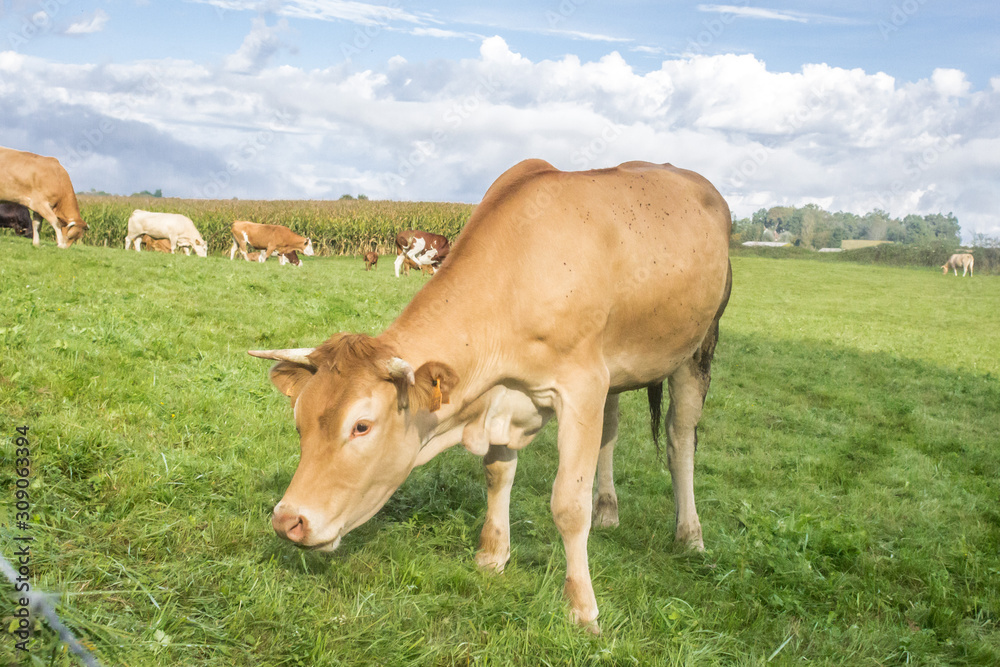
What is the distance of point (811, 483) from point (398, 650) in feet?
16.9

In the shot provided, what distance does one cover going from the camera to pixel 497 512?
452 cm

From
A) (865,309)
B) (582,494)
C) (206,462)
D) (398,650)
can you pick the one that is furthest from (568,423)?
(865,309)

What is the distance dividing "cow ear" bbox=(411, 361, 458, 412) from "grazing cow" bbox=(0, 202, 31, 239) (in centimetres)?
2402

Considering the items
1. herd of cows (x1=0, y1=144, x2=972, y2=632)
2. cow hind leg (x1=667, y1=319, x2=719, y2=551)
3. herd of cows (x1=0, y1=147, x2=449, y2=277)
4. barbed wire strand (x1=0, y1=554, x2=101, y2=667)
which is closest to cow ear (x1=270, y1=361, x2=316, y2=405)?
herd of cows (x1=0, y1=144, x2=972, y2=632)

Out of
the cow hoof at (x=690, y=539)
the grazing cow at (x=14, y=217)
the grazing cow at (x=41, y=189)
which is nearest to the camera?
the cow hoof at (x=690, y=539)

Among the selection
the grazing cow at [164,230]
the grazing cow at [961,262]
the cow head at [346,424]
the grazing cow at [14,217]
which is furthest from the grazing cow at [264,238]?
the grazing cow at [961,262]

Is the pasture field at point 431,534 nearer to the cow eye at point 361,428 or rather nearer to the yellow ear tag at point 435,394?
the cow eye at point 361,428

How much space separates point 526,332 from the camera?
3910 millimetres

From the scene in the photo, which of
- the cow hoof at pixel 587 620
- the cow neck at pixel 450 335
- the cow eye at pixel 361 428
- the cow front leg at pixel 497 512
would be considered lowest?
the cow hoof at pixel 587 620

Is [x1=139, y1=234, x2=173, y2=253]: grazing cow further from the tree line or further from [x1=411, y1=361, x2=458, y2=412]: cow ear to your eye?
the tree line

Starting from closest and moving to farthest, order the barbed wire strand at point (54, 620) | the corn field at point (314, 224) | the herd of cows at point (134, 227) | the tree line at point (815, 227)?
the barbed wire strand at point (54, 620) < the herd of cows at point (134, 227) < the corn field at point (314, 224) < the tree line at point (815, 227)

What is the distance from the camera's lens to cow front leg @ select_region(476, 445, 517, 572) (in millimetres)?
4465

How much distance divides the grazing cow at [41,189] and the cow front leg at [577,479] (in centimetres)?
1776

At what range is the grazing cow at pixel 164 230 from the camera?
28.2m
